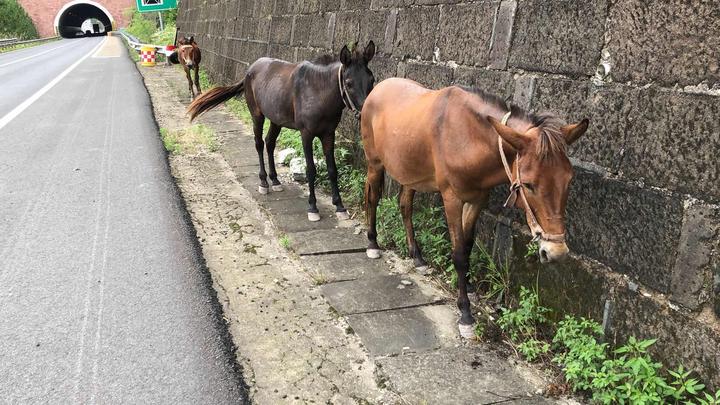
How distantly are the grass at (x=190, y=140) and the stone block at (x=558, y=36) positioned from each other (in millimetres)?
5516

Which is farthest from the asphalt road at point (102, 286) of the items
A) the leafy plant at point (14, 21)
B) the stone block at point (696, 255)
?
the leafy plant at point (14, 21)

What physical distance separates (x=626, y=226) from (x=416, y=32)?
2.79 metres

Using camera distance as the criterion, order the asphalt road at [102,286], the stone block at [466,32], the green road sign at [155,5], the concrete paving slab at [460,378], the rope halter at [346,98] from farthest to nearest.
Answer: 1. the green road sign at [155,5]
2. the rope halter at [346,98]
3. the stone block at [466,32]
4. the asphalt road at [102,286]
5. the concrete paving slab at [460,378]

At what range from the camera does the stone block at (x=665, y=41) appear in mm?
2162

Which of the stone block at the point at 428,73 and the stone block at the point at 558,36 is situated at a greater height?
A: the stone block at the point at 558,36

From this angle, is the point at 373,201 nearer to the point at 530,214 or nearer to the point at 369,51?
the point at 369,51

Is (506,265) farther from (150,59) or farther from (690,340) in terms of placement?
(150,59)

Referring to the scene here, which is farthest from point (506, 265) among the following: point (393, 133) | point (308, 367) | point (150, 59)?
point (150, 59)

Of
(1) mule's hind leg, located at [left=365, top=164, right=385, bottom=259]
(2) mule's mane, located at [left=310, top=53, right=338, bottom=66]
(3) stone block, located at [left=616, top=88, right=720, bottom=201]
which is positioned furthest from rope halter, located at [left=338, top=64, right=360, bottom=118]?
(3) stone block, located at [left=616, top=88, right=720, bottom=201]

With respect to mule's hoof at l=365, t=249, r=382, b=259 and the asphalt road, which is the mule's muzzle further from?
mule's hoof at l=365, t=249, r=382, b=259

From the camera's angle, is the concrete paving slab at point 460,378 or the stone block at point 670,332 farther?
the concrete paving slab at point 460,378

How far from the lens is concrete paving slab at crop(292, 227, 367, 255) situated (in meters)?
4.40

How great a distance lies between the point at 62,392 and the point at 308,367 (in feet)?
4.01

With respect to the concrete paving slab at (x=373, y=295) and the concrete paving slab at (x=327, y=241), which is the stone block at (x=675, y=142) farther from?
the concrete paving slab at (x=327, y=241)
